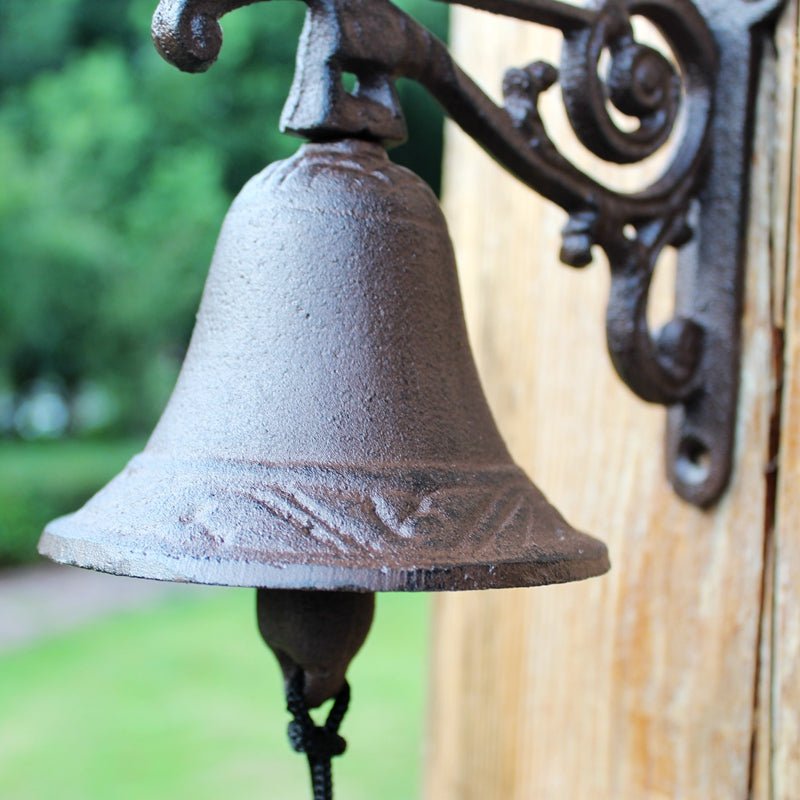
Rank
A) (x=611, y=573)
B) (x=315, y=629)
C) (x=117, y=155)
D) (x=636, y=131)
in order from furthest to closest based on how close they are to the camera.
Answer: (x=117, y=155) < (x=611, y=573) < (x=636, y=131) < (x=315, y=629)

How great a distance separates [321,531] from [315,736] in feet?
0.68

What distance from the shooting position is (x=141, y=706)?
13.6 ft

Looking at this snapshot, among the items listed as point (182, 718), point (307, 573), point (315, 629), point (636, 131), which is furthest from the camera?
point (182, 718)

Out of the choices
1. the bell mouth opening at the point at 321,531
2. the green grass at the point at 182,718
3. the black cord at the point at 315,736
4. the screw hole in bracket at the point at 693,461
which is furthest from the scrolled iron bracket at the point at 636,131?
the green grass at the point at 182,718

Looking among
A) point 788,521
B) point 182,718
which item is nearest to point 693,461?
point 788,521

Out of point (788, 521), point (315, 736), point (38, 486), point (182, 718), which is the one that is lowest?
point (182, 718)

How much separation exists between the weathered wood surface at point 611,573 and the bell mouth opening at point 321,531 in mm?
300

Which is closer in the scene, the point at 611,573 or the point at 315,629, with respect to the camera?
the point at 315,629

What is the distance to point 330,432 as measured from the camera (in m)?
0.62

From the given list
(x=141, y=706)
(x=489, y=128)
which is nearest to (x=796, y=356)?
(x=489, y=128)

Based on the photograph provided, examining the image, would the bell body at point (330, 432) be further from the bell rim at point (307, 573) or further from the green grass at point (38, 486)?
the green grass at point (38, 486)

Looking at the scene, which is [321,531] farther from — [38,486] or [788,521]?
[38,486]

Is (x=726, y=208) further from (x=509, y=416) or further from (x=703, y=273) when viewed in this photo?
(x=509, y=416)

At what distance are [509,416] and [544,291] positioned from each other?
0.16 meters
